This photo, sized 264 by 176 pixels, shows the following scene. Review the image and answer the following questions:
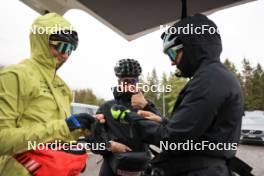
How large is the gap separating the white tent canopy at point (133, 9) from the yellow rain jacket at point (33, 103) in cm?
35

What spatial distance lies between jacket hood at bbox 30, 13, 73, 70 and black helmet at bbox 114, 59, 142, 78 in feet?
4.22

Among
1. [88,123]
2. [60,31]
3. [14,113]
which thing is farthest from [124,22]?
[14,113]

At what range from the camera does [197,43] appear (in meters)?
2.07

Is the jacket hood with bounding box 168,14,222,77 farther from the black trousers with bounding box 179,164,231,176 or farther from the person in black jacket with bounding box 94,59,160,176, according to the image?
the person in black jacket with bounding box 94,59,160,176

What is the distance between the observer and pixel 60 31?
2.05 metres

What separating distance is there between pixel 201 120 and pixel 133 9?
3.87 feet

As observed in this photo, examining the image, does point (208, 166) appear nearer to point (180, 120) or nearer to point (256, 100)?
point (180, 120)

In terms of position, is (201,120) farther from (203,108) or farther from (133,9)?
(133,9)

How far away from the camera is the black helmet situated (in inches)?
132

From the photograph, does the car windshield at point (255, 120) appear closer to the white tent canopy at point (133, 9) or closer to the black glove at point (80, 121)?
the white tent canopy at point (133, 9)

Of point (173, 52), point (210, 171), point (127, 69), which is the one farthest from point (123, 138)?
point (210, 171)

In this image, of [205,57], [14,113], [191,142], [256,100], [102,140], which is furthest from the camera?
[256,100]

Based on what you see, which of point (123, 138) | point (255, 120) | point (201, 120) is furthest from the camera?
point (255, 120)

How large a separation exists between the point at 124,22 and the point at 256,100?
47.8 meters
